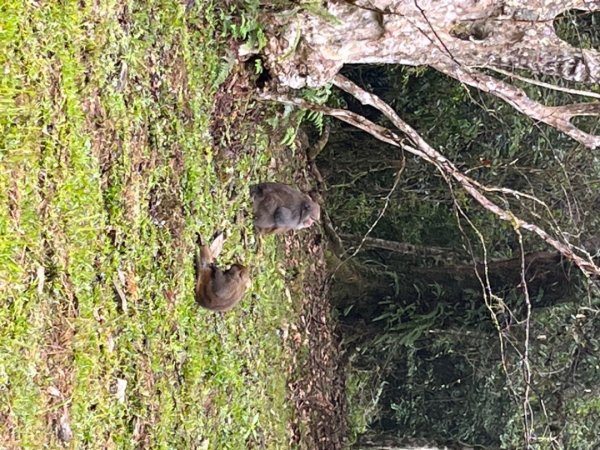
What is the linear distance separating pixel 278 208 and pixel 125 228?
9.22ft

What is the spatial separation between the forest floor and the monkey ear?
99 mm

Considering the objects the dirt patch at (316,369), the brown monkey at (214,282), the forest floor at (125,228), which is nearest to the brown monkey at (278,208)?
the forest floor at (125,228)

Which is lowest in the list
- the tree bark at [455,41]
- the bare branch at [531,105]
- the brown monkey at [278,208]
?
the brown monkey at [278,208]

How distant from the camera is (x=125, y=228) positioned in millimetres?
4879

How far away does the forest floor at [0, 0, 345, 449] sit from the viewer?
12.5 feet

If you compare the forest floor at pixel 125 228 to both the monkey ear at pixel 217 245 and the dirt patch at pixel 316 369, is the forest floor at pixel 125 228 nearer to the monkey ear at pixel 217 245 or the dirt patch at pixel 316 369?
the monkey ear at pixel 217 245

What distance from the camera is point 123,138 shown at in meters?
4.96

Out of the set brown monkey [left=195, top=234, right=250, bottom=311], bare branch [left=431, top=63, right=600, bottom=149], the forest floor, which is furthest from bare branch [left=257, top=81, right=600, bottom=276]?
brown monkey [left=195, top=234, right=250, bottom=311]

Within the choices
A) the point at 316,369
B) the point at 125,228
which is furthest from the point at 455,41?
the point at 316,369

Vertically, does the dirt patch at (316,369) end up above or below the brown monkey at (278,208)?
below

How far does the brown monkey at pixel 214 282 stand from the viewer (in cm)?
602

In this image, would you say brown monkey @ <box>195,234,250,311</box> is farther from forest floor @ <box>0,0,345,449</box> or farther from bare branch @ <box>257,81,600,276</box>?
bare branch @ <box>257,81,600,276</box>

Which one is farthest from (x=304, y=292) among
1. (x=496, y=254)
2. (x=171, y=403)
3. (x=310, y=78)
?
(x=171, y=403)

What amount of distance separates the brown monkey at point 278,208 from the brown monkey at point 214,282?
1.12 m
